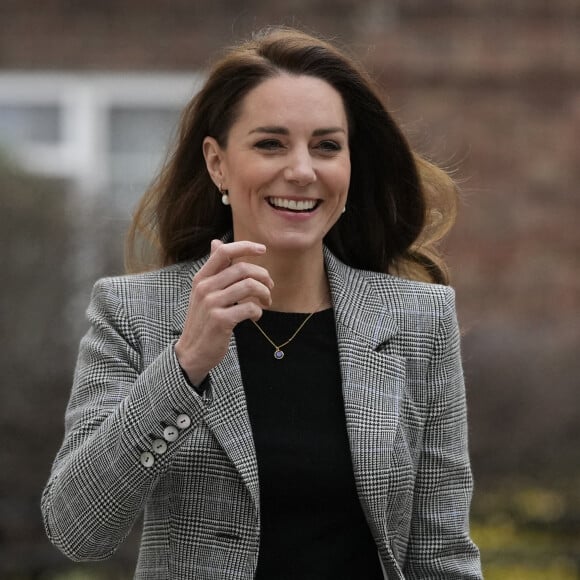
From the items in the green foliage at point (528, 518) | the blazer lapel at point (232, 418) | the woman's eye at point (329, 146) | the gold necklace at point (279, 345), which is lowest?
the green foliage at point (528, 518)

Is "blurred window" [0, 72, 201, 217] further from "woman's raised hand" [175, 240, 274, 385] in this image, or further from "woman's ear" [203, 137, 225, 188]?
"woman's raised hand" [175, 240, 274, 385]

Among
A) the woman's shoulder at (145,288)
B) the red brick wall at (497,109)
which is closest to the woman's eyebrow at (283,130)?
the woman's shoulder at (145,288)

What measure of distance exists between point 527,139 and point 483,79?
479 millimetres

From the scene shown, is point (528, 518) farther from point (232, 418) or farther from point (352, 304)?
point (232, 418)

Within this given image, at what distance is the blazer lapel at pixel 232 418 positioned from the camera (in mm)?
3438

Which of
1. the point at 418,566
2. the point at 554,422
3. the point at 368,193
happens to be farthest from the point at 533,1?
the point at 418,566

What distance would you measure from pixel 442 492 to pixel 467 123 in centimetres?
617

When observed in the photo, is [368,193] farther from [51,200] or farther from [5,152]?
[5,152]

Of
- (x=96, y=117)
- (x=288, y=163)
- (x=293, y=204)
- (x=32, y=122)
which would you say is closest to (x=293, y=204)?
(x=293, y=204)

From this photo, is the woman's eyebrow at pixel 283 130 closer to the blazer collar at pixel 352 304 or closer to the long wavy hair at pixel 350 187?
the long wavy hair at pixel 350 187

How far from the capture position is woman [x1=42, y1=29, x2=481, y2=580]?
3287mm

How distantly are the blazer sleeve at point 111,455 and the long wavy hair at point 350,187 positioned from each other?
671mm

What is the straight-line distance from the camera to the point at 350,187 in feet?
13.6

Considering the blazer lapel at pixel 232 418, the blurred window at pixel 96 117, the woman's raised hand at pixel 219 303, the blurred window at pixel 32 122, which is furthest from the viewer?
the blurred window at pixel 32 122
